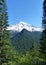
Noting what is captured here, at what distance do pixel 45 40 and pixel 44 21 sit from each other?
118 inches

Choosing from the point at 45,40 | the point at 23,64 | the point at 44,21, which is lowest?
the point at 23,64

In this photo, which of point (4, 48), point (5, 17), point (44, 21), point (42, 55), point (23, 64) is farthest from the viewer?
point (23, 64)

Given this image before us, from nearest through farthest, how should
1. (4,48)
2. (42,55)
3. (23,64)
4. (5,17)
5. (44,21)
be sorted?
1. (44,21)
2. (42,55)
3. (4,48)
4. (5,17)
5. (23,64)

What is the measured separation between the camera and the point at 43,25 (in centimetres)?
3281

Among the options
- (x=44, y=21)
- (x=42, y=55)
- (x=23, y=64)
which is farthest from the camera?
(x=23, y=64)

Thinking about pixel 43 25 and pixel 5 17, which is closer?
pixel 43 25

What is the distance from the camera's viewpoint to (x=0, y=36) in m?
40.7

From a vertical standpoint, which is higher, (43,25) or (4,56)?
(43,25)

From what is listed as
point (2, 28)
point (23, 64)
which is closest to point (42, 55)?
point (2, 28)

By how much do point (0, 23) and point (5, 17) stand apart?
1693 millimetres

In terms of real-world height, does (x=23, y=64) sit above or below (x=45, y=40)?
below

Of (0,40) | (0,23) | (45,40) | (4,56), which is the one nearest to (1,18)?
(0,23)

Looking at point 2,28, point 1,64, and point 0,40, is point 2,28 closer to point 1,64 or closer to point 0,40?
point 0,40

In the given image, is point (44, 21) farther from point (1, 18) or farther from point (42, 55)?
point (1, 18)
